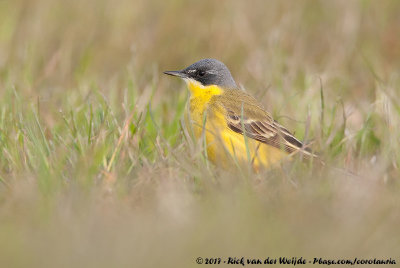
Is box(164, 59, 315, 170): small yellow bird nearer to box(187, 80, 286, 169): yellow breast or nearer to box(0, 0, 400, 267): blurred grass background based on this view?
box(187, 80, 286, 169): yellow breast

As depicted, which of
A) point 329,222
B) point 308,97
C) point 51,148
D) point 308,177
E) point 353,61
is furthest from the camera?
point 353,61

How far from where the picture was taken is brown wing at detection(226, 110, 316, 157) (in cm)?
531

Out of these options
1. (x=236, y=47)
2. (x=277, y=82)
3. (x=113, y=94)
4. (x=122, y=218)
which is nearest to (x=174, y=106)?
(x=113, y=94)

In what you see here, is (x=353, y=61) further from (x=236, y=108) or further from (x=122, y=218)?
(x=122, y=218)

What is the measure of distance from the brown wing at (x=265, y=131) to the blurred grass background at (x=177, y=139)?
24 cm

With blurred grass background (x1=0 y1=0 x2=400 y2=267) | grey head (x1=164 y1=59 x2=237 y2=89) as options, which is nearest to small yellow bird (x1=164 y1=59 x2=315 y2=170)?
grey head (x1=164 y1=59 x2=237 y2=89)

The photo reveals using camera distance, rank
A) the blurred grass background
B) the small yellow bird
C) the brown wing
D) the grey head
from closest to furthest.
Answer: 1. the blurred grass background
2. the small yellow bird
3. the brown wing
4. the grey head

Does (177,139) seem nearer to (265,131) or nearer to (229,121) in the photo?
(229,121)

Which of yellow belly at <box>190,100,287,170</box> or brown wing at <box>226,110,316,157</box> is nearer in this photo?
yellow belly at <box>190,100,287,170</box>

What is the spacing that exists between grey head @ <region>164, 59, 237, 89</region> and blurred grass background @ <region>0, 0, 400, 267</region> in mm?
480

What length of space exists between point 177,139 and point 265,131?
699 mm

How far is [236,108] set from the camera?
5598 millimetres

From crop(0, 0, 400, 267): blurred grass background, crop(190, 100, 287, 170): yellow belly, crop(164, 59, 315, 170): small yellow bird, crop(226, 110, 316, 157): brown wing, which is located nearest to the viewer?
crop(0, 0, 400, 267): blurred grass background

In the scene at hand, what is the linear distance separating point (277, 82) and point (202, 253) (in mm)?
4309
